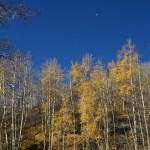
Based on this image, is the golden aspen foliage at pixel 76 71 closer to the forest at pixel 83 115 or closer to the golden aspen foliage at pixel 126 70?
the forest at pixel 83 115

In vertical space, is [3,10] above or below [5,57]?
above

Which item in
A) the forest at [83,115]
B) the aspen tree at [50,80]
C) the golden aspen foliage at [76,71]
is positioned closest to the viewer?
the forest at [83,115]

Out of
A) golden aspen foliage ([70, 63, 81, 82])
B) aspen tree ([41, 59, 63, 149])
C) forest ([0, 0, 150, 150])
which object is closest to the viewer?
forest ([0, 0, 150, 150])

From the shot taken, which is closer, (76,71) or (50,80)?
(50,80)

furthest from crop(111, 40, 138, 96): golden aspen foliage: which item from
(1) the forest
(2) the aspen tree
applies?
(2) the aspen tree

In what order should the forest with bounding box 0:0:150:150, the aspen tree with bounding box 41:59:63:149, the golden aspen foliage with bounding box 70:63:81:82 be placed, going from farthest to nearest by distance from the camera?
the golden aspen foliage with bounding box 70:63:81:82 → the aspen tree with bounding box 41:59:63:149 → the forest with bounding box 0:0:150:150

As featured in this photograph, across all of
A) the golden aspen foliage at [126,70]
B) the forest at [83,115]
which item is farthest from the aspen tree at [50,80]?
the golden aspen foliage at [126,70]

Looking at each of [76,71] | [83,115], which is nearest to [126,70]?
[83,115]

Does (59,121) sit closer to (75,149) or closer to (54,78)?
(75,149)

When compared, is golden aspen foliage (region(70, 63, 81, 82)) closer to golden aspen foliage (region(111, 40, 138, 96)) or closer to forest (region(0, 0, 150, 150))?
forest (region(0, 0, 150, 150))

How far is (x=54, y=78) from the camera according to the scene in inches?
1565

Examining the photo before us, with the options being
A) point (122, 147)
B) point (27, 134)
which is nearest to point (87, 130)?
point (122, 147)

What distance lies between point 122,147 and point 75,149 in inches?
218

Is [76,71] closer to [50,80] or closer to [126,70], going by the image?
[50,80]
